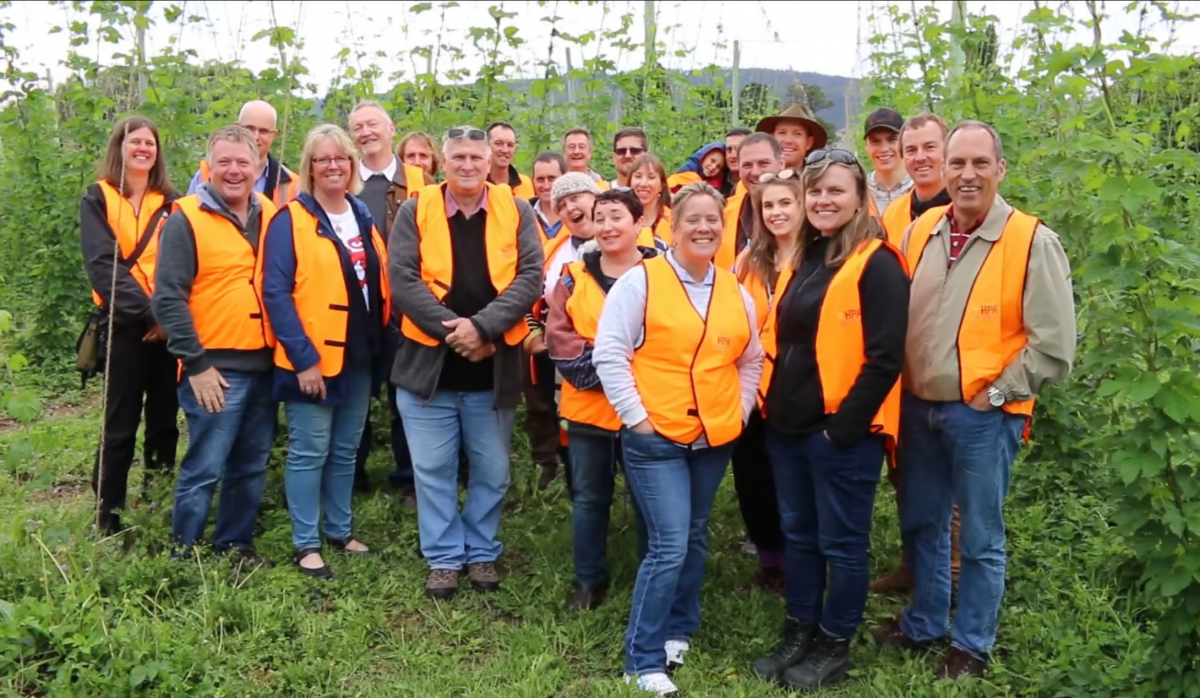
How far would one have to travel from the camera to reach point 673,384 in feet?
12.3

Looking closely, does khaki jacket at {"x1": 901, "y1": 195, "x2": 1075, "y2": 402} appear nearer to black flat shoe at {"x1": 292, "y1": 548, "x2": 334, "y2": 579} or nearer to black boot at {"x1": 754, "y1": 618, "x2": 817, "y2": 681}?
black boot at {"x1": 754, "y1": 618, "x2": 817, "y2": 681}

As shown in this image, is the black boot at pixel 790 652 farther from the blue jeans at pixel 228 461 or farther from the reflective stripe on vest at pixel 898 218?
the blue jeans at pixel 228 461

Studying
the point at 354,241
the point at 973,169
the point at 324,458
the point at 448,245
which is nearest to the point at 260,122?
the point at 354,241

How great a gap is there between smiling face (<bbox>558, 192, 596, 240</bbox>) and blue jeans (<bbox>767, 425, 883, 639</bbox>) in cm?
157

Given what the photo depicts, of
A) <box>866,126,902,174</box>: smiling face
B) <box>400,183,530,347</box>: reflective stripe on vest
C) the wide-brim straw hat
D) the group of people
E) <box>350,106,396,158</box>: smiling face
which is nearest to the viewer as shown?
the group of people

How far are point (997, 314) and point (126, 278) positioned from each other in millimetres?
3911

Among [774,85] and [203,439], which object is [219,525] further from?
[774,85]

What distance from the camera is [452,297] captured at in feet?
14.9

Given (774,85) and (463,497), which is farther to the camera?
(774,85)

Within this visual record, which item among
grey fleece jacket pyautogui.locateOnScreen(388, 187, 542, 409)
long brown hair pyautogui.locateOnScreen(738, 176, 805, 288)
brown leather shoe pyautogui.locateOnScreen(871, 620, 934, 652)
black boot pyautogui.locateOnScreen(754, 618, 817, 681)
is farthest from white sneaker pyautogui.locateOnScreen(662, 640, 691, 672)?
long brown hair pyautogui.locateOnScreen(738, 176, 805, 288)

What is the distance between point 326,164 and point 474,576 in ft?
6.87

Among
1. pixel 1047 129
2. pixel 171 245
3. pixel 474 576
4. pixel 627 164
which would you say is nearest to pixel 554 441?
pixel 474 576

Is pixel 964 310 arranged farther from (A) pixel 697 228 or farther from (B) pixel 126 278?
(B) pixel 126 278

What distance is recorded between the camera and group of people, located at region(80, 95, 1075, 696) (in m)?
3.57
